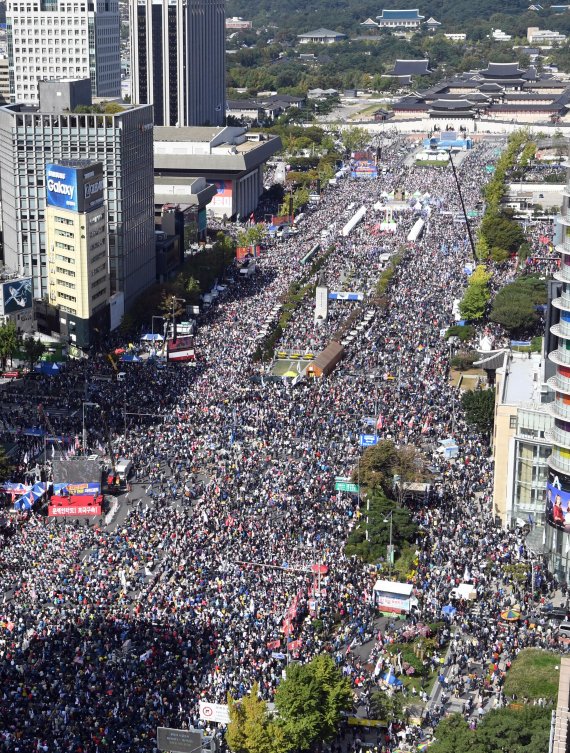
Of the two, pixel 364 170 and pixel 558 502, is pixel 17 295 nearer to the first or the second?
pixel 558 502

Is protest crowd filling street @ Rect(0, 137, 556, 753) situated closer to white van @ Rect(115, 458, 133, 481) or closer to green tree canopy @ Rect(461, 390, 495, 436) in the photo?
white van @ Rect(115, 458, 133, 481)

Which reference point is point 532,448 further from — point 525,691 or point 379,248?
point 379,248

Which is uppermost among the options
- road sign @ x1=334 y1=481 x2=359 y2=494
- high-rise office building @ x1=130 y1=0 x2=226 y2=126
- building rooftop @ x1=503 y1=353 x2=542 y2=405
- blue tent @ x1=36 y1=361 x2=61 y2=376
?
high-rise office building @ x1=130 y1=0 x2=226 y2=126

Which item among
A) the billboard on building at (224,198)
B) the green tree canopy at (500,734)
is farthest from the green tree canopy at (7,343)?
the billboard on building at (224,198)

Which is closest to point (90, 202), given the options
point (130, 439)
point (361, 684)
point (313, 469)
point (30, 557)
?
point (130, 439)

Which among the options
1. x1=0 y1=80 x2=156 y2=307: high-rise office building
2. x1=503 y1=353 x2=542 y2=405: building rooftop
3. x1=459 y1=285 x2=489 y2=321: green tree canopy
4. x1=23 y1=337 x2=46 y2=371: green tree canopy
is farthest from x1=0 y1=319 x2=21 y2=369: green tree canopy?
x1=503 y1=353 x2=542 y2=405: building rooftop
